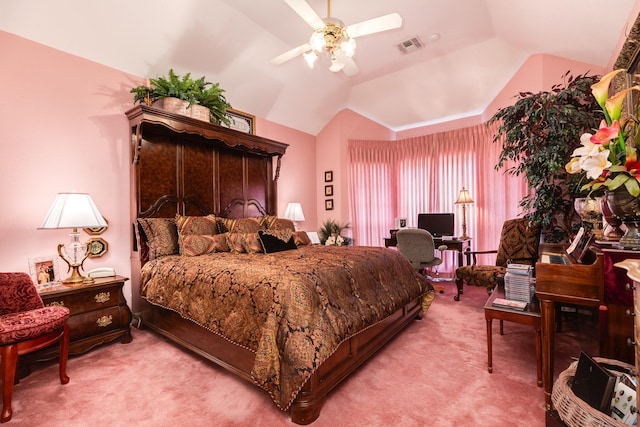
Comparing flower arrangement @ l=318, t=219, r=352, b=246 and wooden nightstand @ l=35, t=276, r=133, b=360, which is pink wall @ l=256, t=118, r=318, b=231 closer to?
flower arrangement @ l=318, t=219, r=352, b=246

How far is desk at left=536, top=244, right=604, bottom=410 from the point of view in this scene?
4.92 feet

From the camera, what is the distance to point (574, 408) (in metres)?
1.11

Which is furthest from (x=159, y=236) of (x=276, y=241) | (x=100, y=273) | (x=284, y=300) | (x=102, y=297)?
(x=284, y=300)

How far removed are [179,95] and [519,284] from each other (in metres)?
3.70

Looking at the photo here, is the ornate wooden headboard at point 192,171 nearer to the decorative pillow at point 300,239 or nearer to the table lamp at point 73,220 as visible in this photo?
the table lamp at point 73,220

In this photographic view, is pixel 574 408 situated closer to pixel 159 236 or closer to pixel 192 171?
pixel 159 236

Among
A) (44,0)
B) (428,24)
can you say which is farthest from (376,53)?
(44,0)

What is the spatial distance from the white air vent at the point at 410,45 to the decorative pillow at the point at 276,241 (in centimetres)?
302

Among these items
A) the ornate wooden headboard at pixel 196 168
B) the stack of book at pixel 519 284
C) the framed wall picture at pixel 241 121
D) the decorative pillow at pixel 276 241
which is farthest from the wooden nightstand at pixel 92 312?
the stack of book at pixel 519 284

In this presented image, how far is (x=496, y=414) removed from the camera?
1637 mm

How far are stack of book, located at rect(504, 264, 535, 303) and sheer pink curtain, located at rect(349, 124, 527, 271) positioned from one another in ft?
7.55

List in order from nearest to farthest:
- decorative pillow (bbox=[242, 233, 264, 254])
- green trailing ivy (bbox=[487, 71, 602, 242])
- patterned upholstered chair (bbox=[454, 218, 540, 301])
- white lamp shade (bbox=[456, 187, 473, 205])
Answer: green trailing ivy (bbox=[487, 71, 602, 242]) → decorative pillow (bbox=[242, 233, 264, 254]) → patterned upholstered chair (bbox=[454, 218, 540, 301]) → white lamp shade (bbox=[456, 187, 473, 205])

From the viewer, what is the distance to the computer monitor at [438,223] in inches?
186

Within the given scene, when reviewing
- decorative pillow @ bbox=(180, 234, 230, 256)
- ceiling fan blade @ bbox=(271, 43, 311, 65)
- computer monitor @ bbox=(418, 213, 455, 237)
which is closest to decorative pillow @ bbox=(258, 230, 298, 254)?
decorative pillow @ bbox=(180, 234, 230, 256)
